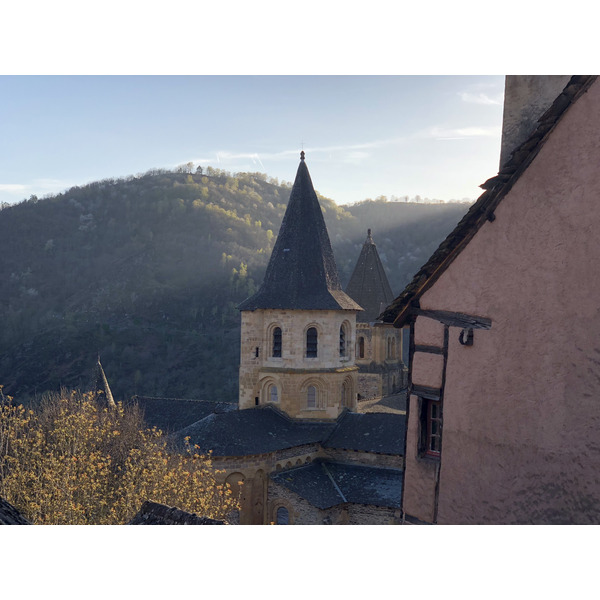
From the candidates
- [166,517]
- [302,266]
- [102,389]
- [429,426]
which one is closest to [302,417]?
[302,266]

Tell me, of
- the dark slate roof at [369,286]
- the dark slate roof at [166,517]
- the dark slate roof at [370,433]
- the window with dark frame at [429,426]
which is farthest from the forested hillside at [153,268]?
the window with dark frame at [429,426]

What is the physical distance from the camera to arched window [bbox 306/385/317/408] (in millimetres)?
24156

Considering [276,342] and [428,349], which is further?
[276,342]

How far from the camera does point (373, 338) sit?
34.4 metres

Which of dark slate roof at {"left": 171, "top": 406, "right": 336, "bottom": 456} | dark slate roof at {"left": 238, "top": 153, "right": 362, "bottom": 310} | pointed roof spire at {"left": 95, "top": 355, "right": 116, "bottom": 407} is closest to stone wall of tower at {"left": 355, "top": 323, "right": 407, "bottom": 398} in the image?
dark slate roof at {"left": 238, "top": 153, "right": 362, "bottom": 310}

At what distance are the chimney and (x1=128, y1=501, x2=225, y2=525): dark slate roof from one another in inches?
256

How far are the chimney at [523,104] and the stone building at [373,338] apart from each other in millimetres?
23885

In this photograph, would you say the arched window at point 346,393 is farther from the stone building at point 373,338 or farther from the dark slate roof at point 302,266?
the stone building at point 373,338

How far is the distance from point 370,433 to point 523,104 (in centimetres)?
1483

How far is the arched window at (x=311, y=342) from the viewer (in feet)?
78.9

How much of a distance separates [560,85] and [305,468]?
1563 centimetres

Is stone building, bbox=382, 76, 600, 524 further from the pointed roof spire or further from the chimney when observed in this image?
the pointed roof spire

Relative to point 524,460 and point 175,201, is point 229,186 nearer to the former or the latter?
point 175,201

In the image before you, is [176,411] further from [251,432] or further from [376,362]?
[376,362]
